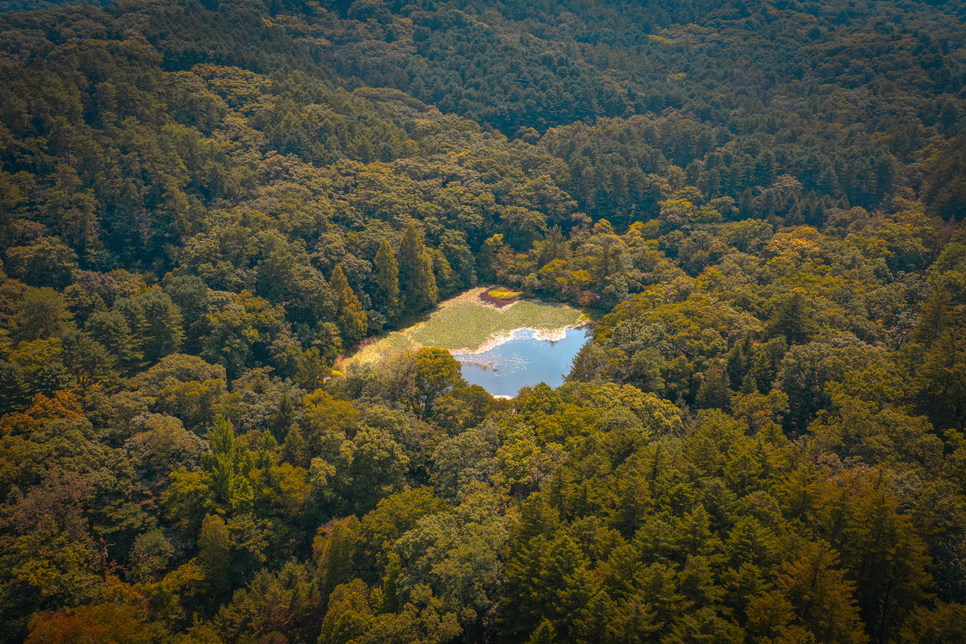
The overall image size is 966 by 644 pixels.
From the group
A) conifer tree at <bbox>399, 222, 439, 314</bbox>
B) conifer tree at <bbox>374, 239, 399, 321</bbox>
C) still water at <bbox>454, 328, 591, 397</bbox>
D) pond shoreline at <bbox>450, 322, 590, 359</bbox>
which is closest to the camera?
still water at <bbox>454, 328, 591, 397</bbox>

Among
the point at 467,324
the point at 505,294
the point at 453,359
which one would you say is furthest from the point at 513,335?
the point at 453,359

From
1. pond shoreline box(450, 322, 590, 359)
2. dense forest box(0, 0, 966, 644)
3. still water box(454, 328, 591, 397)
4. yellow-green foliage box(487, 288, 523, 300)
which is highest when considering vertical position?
dense forest box(0, 0, 966, 644)

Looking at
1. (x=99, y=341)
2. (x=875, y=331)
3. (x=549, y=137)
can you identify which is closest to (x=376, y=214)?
(x=99, y=341)

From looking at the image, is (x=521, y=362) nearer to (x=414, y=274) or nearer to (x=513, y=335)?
(x=513, y=335)

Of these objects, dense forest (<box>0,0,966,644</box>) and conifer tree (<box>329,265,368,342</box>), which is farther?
conifer tree (<box>329,265,368,342</box>)

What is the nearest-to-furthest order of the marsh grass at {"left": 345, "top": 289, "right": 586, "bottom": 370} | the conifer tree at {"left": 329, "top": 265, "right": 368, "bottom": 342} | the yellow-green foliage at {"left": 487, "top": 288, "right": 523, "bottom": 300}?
the conifer tree at {"left": 329, "top": 265, "right": 368, "bottom": 342}
the marsh grass at {"left": 345, "top": 289, "right": 586, "bottom": 370}
the yellow-green foliage at {"left": 487, "top": 288, "right": 523, "bottom": 300}

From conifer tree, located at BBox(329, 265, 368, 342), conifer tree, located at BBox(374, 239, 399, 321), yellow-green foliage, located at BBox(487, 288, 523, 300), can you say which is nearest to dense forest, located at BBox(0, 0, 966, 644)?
conifer tree, located at BBox(374, 239, 399, 321)

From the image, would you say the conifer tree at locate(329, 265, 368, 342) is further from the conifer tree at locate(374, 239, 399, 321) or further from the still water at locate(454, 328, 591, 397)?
the still water at locate(454, 328, 591, 397)

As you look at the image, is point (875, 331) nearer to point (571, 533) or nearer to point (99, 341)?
point (571, 533)
